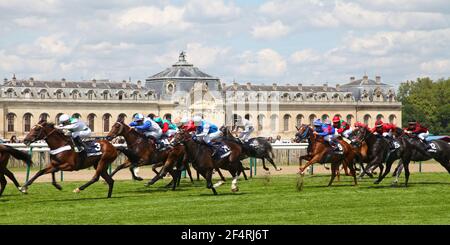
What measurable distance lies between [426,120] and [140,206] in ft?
326

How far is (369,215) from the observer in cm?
1798

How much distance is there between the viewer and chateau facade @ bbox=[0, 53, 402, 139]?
99.0m

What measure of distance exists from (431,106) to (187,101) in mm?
28517

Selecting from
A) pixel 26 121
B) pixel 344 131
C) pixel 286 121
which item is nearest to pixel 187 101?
pixel 286 121

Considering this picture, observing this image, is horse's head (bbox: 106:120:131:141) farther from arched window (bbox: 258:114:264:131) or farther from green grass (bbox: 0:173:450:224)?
arched window (bbox: 258:114:264:131)

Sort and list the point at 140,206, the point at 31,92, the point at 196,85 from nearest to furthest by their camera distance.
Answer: the point at 140,206
the point at 31,92
the point at 196,85

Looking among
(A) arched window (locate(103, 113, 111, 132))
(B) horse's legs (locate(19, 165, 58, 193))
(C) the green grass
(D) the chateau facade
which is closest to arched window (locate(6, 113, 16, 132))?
(D) the chateau facade

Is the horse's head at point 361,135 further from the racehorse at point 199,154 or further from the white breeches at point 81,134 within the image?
the white breeches at point 81,134

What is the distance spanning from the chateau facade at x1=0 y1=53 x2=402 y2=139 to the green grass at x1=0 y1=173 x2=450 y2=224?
7276cm

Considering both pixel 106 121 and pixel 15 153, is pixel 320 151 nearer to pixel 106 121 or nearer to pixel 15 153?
pixel 15 153

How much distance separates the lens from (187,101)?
105m

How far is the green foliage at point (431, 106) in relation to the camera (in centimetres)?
11569
